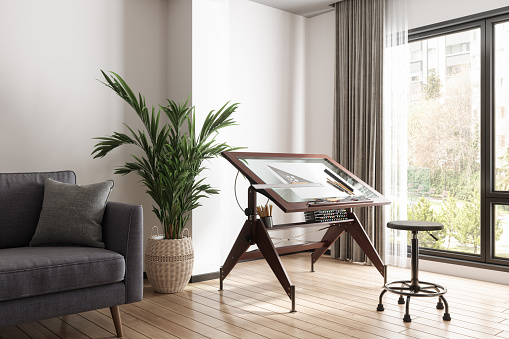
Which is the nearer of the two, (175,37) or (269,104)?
(175,37)

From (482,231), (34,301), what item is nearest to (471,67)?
(482,231)

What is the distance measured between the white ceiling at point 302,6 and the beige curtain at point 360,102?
0.61 feet

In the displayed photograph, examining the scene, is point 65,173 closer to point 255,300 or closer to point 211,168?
point 211,168

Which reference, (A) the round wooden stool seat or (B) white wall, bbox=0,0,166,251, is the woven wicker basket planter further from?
(A) the round wooden stool seat

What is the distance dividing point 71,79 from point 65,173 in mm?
891

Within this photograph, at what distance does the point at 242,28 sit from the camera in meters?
4.85

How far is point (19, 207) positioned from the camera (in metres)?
3.00

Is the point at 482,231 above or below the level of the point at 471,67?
below

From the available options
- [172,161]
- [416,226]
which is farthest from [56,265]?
[416,226]

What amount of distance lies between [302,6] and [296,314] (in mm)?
3306

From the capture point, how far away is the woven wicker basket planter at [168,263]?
142 inches

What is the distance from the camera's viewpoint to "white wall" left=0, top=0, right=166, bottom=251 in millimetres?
3488

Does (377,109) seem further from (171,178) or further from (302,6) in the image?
(171,178)

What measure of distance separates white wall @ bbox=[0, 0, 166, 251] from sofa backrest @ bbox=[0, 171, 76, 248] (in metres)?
0.50
